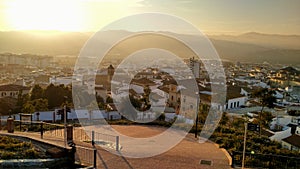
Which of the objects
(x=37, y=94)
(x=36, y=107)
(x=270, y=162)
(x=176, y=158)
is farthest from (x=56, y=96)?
(x=270, y=162)

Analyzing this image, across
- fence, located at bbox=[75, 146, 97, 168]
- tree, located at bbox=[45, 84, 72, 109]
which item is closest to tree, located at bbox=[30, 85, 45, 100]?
tree, located at bbox=[45, 84, 72, 109]

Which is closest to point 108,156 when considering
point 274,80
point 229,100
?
point 229,100

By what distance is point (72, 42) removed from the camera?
104062 mm

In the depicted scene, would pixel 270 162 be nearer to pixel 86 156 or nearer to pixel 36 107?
pixel 86 156

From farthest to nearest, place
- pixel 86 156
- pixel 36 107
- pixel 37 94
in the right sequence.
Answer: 1. pixel 37 94
2. pixel 36 107
3. pixel 86 156

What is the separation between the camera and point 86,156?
855 cm

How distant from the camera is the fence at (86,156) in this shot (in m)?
7.89

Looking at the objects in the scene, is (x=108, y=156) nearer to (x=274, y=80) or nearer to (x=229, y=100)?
(x=229, y=100)

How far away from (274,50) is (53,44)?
8992 cm

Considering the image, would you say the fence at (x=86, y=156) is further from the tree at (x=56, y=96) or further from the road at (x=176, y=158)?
the tree at (x=56, y=96)

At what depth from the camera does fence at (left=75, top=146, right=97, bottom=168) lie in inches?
311

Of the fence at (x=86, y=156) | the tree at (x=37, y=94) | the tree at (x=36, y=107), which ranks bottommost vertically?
the fence at (x=86, y=156)

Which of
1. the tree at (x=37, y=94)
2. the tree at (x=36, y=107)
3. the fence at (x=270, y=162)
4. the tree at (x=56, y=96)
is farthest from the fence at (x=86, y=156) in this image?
the tree at (x=37, y=94)

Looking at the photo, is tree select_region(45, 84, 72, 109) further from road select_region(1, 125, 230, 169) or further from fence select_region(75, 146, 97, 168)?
fence select_region(75, 146, 97, 168)
